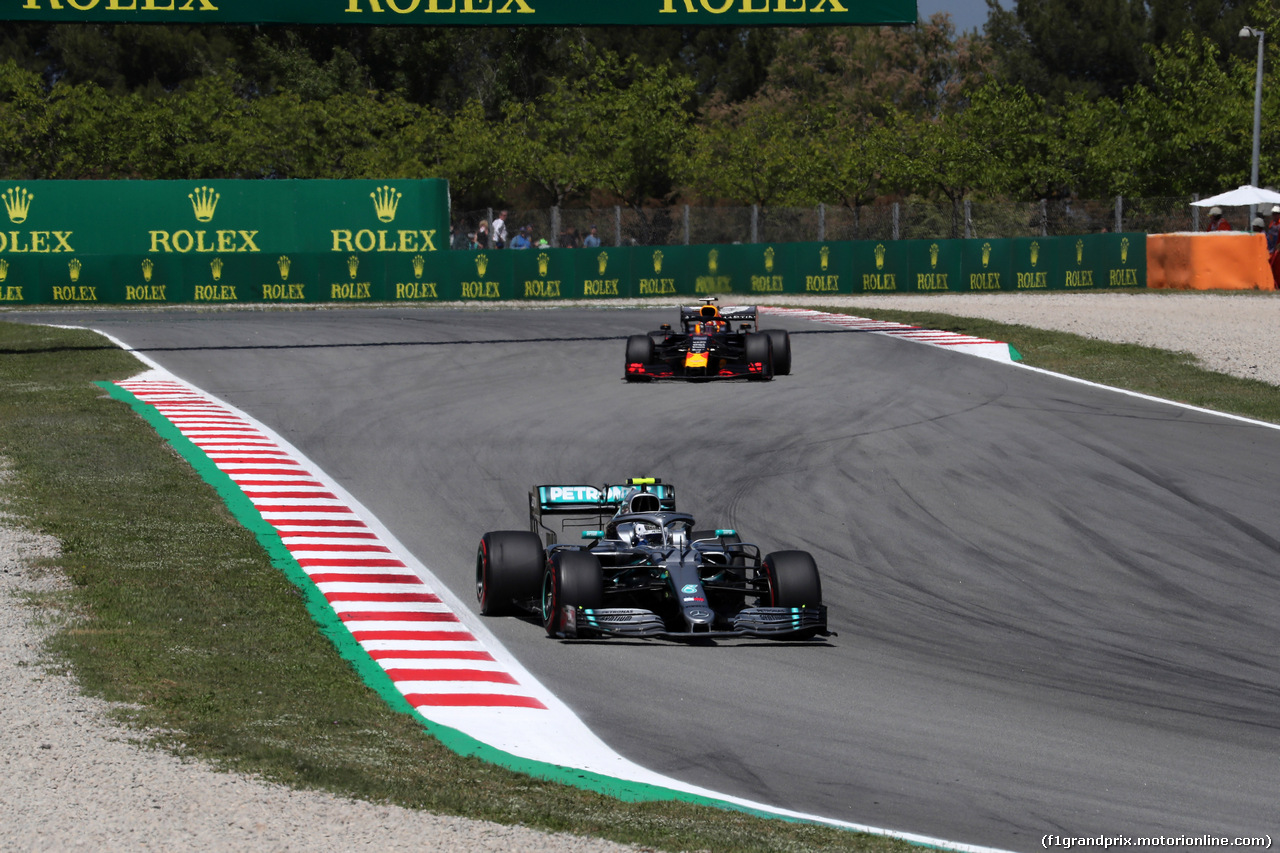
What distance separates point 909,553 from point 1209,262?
29.6 m

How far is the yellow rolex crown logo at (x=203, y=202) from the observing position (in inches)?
1585

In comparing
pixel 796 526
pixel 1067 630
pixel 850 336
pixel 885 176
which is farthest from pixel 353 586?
pixel 885 176

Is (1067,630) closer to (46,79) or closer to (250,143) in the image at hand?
(250,143)

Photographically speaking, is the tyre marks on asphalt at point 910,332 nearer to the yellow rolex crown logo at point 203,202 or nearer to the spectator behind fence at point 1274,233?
the spectator behind fence at point 1274,233

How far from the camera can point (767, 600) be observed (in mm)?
9773

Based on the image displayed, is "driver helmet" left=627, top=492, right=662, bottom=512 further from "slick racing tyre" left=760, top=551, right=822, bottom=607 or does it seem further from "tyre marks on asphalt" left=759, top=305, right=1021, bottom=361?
"tyre marks on asphalt" left=759, top=305, right=1021, bottom=361

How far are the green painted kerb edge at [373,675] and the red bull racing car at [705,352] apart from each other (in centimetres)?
732

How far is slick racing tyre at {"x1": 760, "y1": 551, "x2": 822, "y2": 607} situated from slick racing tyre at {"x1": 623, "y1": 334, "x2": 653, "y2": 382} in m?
11.9

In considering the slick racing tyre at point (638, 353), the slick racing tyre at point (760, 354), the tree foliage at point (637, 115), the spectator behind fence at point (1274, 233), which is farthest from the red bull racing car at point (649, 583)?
the spectator behind fence at point (1274, 233)

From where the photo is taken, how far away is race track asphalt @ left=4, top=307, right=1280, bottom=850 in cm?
708

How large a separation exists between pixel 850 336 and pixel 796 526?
48.1 feet

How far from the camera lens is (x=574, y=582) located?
363 inches

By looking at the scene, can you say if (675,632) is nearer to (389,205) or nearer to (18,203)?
(389,205)

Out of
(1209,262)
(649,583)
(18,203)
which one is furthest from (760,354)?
(18,203)
